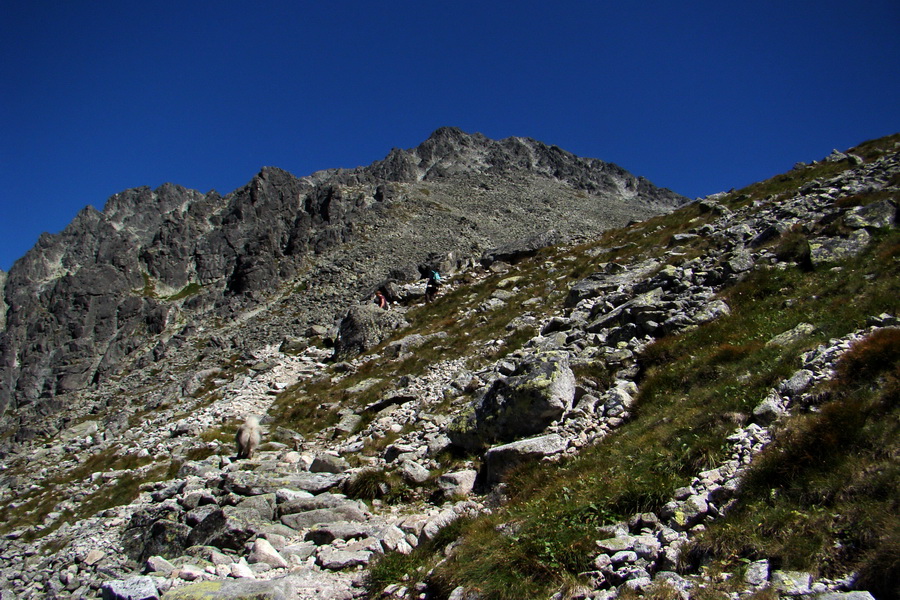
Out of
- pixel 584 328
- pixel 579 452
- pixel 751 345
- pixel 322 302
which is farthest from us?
pixel 322 302

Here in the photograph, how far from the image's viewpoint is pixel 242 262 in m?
65.1

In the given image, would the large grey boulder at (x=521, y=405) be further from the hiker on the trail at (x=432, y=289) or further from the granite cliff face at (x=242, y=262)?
the granite cliff face at (x=242, y=262)

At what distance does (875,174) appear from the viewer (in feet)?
65.9

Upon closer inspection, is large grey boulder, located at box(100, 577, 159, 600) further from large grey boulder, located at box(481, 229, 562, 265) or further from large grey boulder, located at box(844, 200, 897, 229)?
large grey boulder, located at box(481, 229, 562, 265)

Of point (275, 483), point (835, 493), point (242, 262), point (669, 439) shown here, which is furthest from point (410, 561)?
point (242, 262)

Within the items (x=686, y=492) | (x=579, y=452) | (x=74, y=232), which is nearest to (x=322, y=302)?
(x=579, y=452)

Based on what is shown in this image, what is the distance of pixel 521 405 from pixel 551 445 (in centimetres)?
154

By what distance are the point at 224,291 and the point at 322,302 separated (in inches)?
1242

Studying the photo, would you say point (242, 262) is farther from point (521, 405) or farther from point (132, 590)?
point (132, 590)

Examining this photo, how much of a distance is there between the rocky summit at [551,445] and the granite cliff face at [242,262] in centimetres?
1487

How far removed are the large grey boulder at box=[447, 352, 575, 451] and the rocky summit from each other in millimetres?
61

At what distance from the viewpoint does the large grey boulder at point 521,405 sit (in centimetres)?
1047

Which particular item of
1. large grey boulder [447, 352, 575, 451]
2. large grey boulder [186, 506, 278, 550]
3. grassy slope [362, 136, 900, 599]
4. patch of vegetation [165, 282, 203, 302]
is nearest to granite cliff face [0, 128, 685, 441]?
patch of vegetation [165, 282, 203, 302]

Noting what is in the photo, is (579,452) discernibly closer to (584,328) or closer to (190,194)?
(584,328)
